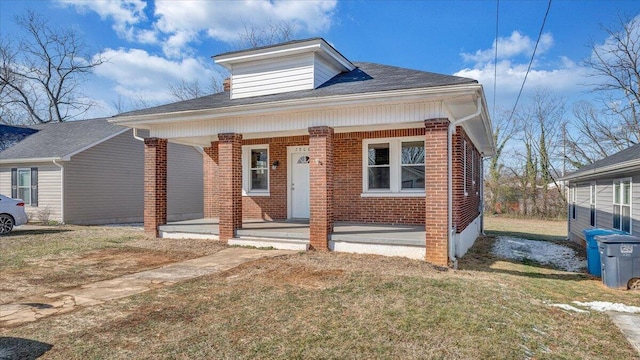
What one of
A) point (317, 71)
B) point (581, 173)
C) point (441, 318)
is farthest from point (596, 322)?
point (581, 173)

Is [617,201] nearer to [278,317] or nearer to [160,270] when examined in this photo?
[278,317]

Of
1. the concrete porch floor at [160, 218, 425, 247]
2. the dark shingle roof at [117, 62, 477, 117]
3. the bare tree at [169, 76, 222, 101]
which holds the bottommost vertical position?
the concrete porch floor at [160, 218, 425, 247]

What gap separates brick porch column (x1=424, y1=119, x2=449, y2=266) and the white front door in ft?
16.3

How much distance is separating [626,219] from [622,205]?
465 mm

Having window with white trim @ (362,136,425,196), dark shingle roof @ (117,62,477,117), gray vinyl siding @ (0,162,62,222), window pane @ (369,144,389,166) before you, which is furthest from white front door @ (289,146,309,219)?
gray vinyl siding @ (0,162,62,222)

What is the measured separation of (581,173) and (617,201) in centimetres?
307

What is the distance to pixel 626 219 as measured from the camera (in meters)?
9.15

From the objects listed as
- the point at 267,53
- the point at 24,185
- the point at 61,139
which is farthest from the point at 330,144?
the point at 24,185

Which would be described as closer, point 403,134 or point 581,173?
point 403,134

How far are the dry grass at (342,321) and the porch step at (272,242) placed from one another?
1924 mm

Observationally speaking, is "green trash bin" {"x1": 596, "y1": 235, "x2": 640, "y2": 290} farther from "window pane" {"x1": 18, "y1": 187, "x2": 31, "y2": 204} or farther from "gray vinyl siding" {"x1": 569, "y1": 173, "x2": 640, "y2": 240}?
"window pane" {"x1": 18, "y1": 187, "x2": 31, "y2": 204}

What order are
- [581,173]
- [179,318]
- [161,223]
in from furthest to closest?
[581,173] → [161,223] → [179,318]

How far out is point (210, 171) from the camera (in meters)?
12.7

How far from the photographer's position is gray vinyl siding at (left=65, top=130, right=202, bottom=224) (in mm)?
15680
